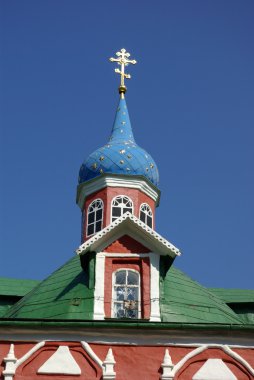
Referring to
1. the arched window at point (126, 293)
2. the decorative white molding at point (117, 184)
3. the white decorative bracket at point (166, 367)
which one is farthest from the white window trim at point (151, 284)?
the decorative white molding at point (117, 184)

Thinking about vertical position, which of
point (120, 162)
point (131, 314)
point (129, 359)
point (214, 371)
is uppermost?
point (120, 162)

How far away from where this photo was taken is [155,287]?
1902 centimetres

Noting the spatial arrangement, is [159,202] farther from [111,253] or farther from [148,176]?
[111,253]

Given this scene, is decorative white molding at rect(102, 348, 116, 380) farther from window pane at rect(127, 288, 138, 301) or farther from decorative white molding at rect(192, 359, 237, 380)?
window pane at rect(127, 288, 138, 301)

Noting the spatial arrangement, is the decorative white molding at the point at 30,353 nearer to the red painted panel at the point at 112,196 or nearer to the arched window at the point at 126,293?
the arched window at the point at 126,293

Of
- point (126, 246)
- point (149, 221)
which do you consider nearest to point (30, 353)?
point (126, 246)

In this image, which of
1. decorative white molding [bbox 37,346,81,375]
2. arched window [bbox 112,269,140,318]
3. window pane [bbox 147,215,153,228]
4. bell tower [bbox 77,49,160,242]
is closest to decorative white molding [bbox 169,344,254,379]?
arched window [bbox 112,269,140,318]

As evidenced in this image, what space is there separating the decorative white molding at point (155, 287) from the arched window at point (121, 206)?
18.0 ft

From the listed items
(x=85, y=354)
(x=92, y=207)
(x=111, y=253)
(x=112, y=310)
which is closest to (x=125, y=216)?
(x=111, y=253)

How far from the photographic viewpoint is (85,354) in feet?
56.6

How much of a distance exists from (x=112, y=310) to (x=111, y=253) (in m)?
1.58

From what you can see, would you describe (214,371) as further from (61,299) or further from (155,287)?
(61,299)

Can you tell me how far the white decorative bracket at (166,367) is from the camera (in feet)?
55.4

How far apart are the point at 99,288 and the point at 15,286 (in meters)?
6.08
